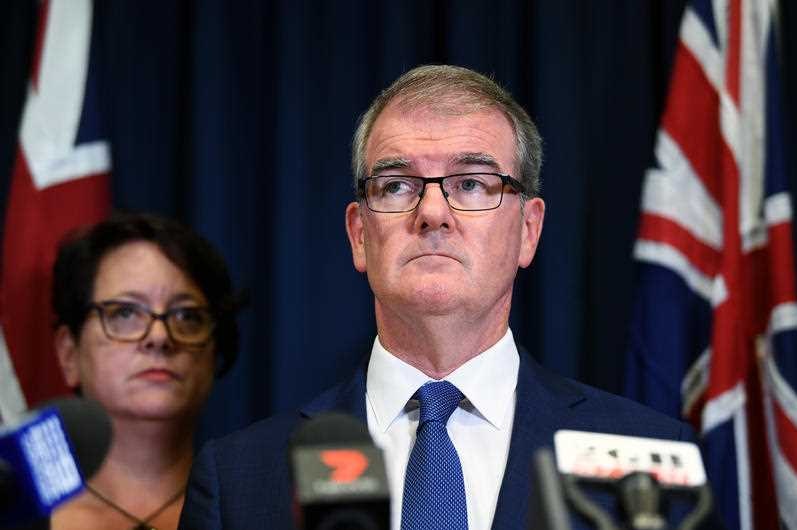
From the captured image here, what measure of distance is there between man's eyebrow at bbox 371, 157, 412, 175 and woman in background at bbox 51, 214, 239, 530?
68cm

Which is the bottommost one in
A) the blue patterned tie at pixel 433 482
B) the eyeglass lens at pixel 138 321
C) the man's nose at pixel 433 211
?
the blue patterned tie at pixel 433 482

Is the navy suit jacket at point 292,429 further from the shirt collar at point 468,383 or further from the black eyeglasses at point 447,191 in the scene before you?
the black eyeglasses at point 447,191

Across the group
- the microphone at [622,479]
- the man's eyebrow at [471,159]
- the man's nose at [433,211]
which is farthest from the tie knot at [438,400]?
the microphone at [622,479]

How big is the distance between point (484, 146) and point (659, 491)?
1.08 meters

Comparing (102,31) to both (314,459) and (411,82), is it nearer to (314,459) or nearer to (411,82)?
(411,82)

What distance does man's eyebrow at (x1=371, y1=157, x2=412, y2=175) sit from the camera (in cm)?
194

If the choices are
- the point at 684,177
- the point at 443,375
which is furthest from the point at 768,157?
the point at 443,375

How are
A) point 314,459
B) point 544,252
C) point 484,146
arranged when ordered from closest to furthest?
point 314,459 < point 484,146 < point 544,252

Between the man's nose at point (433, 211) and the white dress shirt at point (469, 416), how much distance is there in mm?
247

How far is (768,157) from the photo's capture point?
2.42 metres

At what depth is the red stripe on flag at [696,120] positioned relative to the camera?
2490 millimetres

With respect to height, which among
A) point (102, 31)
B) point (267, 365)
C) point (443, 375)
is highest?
point (102, 31)

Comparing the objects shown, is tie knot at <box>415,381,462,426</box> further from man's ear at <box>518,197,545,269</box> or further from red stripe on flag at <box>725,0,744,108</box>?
red stripe on flag at <box>725,0,744,108</box>

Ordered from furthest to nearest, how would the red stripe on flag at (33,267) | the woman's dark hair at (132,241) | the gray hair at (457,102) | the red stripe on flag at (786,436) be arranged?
the red stripe on flag at (33,267), the woman's dark hair at (132,241), the red stripe on flag at (786,436), the gray hair at (457,102)
